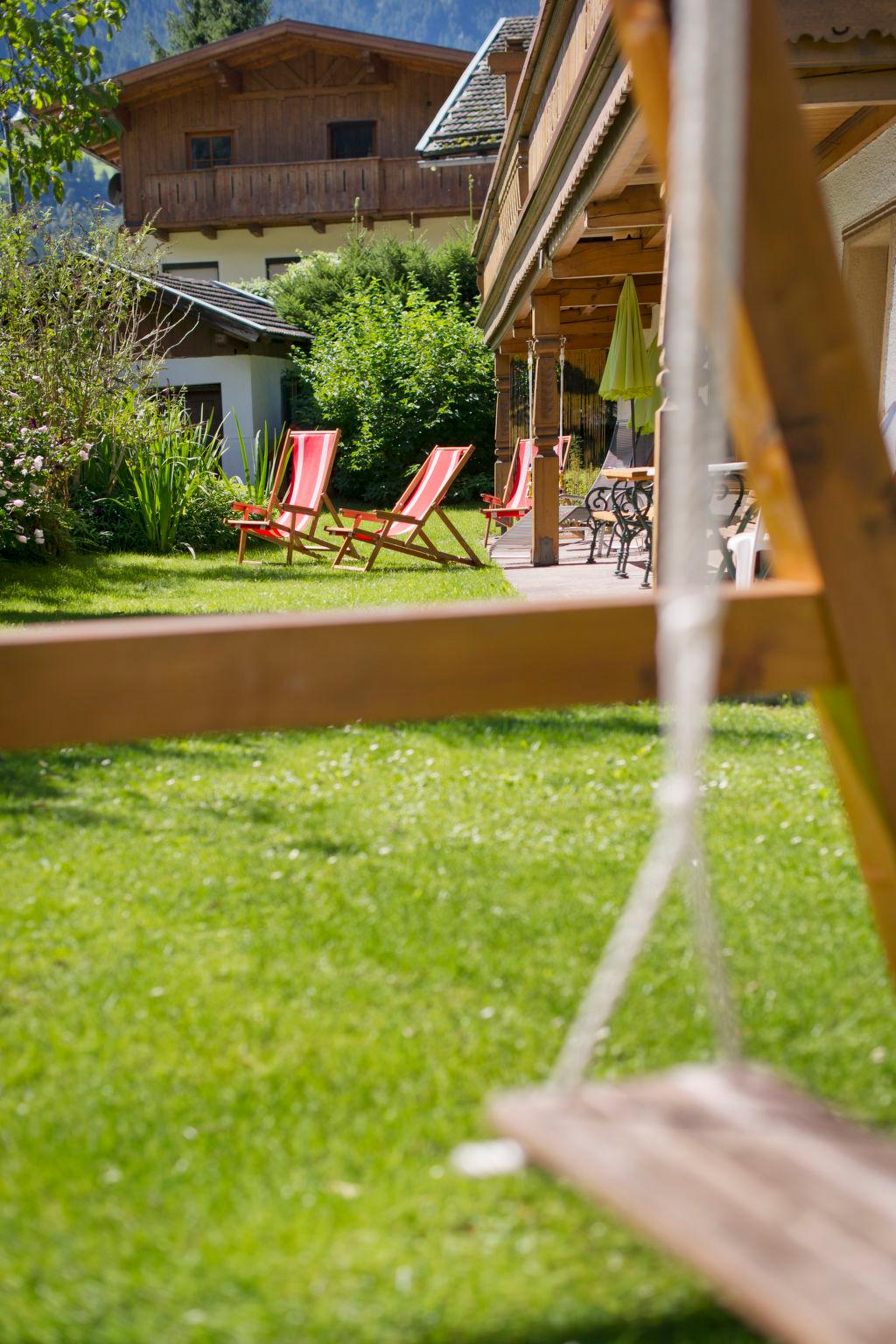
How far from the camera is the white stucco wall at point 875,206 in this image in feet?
21.9

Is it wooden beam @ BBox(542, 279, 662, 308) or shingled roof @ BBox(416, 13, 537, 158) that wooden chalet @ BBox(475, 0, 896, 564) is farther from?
shingled roof @ BBox(416, 13, 537, 158)

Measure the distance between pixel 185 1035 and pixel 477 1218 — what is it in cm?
78

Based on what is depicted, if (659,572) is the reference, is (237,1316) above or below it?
below

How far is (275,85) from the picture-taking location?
27.5 meters

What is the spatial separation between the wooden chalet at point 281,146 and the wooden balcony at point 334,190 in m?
0.03

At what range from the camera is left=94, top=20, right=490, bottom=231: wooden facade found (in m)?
25.9

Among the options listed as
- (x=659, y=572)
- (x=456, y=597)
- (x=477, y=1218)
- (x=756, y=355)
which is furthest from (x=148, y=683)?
(x=456, y=597)

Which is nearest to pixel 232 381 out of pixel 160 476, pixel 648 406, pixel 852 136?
pixel 160 476

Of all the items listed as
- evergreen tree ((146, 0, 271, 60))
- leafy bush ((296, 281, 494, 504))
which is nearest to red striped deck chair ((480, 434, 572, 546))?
leafy bush ((296, 281, 494, 504))

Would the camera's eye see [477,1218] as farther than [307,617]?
Yes

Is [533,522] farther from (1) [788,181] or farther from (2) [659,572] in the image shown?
(1) [788,181]

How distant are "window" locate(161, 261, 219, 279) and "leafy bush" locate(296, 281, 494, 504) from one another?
9.65 meters

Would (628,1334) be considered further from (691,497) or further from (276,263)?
(276,263)

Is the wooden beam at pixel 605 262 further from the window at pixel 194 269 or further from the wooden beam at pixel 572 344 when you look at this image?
the window at pixel 194 269
